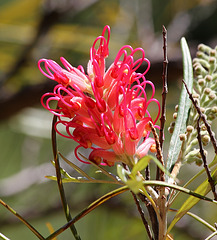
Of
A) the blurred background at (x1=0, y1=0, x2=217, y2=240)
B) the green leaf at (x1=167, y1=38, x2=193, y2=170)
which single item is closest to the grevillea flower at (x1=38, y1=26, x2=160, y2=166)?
the green leaf at (x1=167, y1=38, x2=193, y2=170)

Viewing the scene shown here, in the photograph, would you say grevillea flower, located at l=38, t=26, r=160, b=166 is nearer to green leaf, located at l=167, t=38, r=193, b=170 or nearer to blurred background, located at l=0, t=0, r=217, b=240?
green leaf, located at l=167, t=38, r=193, b=170

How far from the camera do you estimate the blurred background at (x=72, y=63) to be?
1544mm

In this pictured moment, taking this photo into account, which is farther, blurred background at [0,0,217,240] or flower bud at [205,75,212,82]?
blurred background at [0,0,217,240]

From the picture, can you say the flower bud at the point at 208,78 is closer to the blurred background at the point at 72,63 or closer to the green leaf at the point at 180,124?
the green leaf at the point at 180,124

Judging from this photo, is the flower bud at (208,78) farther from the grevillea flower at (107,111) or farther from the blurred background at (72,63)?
the blurred background at (72,63)

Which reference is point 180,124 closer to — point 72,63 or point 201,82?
point 201,82

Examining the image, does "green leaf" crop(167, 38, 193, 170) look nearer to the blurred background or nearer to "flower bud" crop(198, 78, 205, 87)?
"flower bud" crop(198, 78, 205, 87)

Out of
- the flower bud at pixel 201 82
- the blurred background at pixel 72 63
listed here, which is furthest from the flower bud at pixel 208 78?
the blurred background at pixel 72 63

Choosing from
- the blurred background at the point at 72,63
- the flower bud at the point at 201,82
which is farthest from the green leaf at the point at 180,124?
the blurred background at the point at 72,63

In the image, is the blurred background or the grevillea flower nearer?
the grevillea flower

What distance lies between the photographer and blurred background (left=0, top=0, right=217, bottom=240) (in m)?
1.54

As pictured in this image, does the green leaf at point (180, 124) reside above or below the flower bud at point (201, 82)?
below

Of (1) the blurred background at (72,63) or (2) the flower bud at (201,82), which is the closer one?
(2) the flower bud at (201,82)

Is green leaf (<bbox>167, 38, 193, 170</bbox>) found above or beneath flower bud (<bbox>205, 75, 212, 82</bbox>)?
beneath
